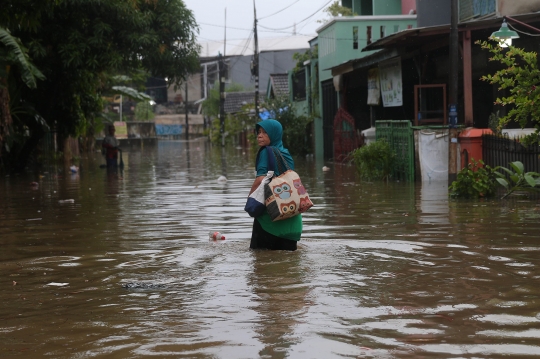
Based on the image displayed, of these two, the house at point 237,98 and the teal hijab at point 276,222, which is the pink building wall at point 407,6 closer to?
the teal hijab at point 276,222

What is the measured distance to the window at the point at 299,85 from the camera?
40.8m

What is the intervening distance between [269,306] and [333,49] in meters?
26.9

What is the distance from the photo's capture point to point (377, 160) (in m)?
19.8

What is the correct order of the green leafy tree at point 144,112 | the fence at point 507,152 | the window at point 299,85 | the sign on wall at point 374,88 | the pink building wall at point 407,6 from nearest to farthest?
the fence at point 507,152
the sign on wall at point 374,88
the pink building wall at point 407,6
the window at point 299,85
the green leafy tree at point 144,112

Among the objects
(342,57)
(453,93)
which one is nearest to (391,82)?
(453,93)

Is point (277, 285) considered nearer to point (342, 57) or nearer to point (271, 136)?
point (271, 136)

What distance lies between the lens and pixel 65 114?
27.6 metres

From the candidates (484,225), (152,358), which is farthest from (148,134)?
(152,358)

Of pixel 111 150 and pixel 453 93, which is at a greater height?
pixel 453 93

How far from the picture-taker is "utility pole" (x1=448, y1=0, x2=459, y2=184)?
1712 centimetres

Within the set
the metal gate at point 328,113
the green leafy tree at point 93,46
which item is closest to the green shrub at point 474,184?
the green leafy tree at point 93,46

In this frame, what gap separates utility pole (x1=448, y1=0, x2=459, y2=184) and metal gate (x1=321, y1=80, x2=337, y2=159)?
49.3ft

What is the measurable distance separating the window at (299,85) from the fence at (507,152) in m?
23.9

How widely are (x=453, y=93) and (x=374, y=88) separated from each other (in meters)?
8.53
